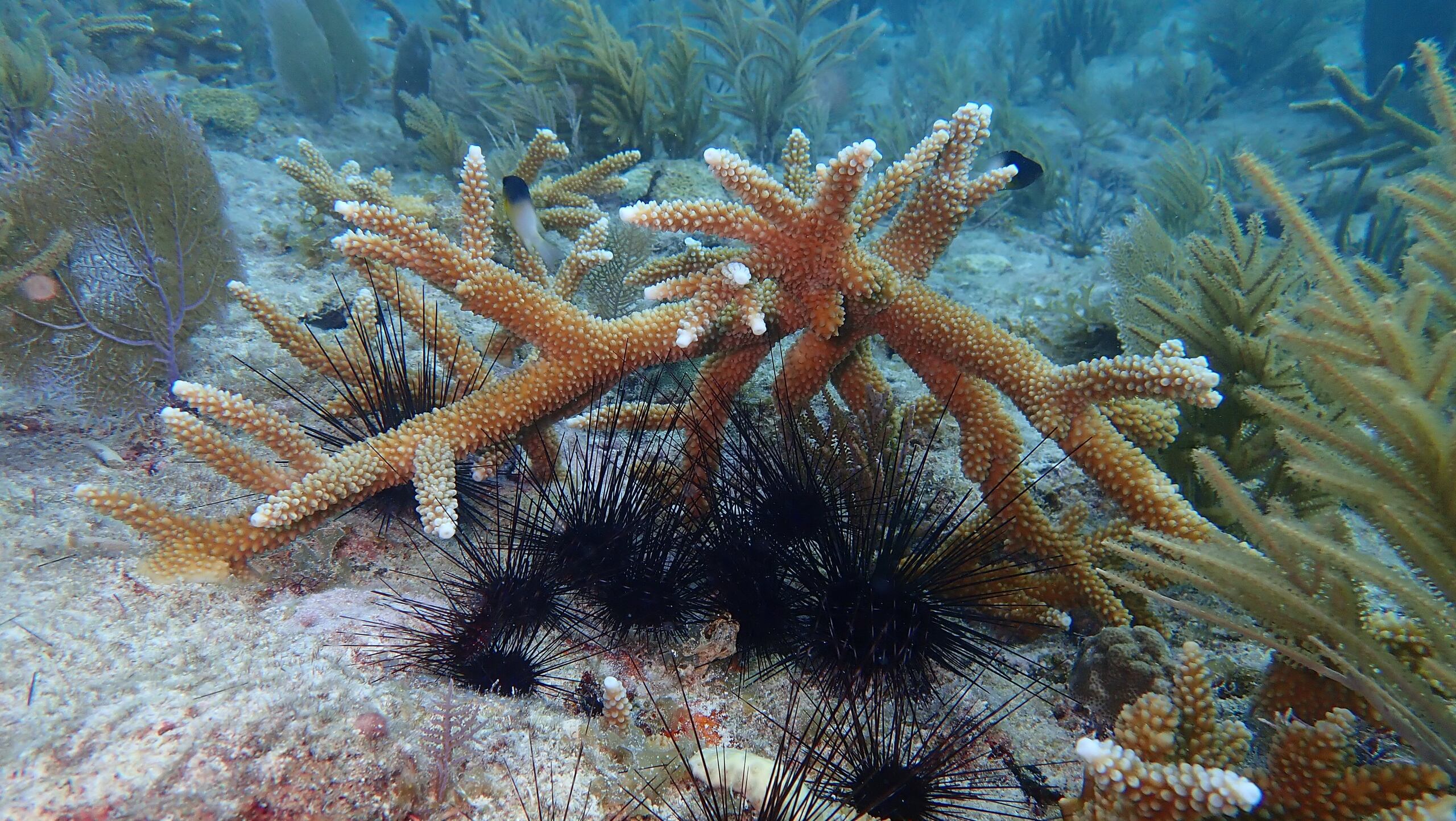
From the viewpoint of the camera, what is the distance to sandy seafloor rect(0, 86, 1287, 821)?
1.46 meters

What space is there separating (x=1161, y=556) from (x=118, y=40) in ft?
51.7

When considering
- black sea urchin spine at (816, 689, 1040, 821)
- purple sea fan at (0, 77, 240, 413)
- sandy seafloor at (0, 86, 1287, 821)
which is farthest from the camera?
purple sea fan at (0, 77, 240, 413)


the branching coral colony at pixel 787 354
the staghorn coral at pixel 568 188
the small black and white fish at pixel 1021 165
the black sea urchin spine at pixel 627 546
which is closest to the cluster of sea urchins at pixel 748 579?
the black sea urchin spine at pixel 627 546

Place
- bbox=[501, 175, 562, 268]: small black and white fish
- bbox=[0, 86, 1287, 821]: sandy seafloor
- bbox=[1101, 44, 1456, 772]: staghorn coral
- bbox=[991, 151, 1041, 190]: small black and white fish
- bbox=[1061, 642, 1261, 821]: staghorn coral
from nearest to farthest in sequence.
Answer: bbox=[0, 86, 1287, 821]: sandy seafloor, bbox=[1061, 642, 1261, 821]: staghorn coral, bbox=[1101, 44, 1456, 772]: staghorn coral, bbox=[501, 175, 562, 268]: small black and white fish, bbox=[991, 151, 1041, 190]: small black and white fish

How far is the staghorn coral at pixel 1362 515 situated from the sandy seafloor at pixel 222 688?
75cm

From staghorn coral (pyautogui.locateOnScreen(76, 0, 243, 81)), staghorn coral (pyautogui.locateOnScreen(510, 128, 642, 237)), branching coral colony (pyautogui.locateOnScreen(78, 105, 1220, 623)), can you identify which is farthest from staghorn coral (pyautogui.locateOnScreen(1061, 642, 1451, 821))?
staghorn coral (pyautogui.locateOnScreen(76, 0, 243, 81))

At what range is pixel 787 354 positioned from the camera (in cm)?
318

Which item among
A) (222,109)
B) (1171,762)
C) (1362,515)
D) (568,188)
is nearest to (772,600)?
(1171,762)

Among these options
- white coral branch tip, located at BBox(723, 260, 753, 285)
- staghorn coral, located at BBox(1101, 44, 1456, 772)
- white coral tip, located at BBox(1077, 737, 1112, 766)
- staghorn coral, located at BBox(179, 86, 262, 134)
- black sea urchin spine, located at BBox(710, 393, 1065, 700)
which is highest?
staghorn coral, located at BBox(1101, 44, 1456, 772)

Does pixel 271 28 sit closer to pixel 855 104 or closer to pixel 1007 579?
pixel 855 104

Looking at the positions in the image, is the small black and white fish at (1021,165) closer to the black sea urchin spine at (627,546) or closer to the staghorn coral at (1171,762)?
the black sea urchin spine at (627,546)

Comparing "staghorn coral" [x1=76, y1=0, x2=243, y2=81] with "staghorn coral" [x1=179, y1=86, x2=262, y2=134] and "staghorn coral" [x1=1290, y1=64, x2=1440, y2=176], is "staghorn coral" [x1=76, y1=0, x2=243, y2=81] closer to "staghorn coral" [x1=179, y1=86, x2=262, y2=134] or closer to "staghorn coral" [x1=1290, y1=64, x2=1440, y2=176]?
"staghorn coral" [x1=179, y1=86, x2=262, y2=134]

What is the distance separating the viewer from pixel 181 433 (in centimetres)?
240

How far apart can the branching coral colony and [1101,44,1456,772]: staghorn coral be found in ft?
1.16
